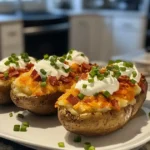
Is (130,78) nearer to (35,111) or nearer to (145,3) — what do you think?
(35,111)

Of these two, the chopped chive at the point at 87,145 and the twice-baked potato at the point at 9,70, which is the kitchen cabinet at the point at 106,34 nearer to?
the twice-baked potato at the point at 9,70

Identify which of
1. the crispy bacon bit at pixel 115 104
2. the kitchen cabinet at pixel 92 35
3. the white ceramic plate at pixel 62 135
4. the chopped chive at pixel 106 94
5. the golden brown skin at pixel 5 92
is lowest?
the kitchen cabinet at pixel 92 35

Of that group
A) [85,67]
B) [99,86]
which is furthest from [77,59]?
[99,86]

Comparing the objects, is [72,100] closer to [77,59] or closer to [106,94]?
[106,94]

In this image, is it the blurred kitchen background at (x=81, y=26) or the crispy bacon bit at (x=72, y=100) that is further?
the blurred kitchen background at (x=81, y=26)

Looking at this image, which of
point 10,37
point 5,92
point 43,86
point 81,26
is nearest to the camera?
point 43,86

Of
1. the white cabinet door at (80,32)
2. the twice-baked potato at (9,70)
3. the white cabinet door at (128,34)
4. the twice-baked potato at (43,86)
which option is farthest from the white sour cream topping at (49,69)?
the white cabinet door at (128,34)
